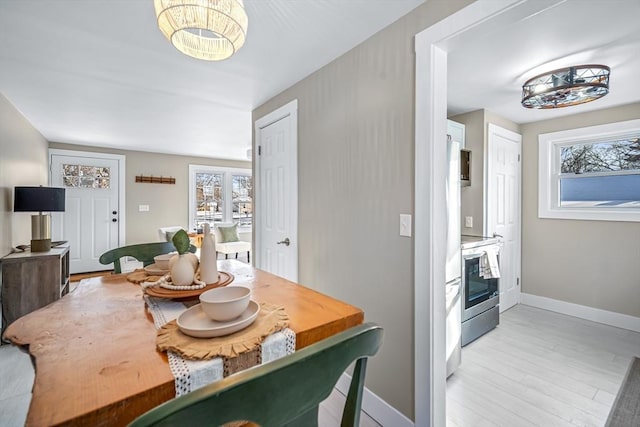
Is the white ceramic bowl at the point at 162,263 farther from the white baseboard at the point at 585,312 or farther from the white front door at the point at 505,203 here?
the white baseboard at the point at 585,312

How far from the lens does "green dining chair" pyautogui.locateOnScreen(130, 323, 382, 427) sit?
389 millimetres

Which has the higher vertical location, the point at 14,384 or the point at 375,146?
the point at 375,146

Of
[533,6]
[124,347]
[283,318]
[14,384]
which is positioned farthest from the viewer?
[14,384]

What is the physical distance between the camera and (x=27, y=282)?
282 cm

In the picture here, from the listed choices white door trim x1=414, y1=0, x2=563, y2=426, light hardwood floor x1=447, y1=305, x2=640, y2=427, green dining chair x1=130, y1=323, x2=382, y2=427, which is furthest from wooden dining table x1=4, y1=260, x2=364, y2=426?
light hardwood floor x1=447, y1=305, x2=640, y2=427

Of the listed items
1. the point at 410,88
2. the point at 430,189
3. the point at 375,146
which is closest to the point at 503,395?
the point at 430,189

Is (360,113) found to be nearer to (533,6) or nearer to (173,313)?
(533,6)

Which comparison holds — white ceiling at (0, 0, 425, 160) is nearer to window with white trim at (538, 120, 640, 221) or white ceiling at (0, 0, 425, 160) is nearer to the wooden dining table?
the wooden dining table

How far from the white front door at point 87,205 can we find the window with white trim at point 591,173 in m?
6.74

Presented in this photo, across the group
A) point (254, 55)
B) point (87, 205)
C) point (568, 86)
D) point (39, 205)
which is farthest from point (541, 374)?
point (87, 205)

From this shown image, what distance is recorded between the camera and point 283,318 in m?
0.96

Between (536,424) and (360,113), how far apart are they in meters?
2.07

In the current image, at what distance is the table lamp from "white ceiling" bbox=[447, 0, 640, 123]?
3.95 m

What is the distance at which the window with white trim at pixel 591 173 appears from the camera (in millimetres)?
2990
